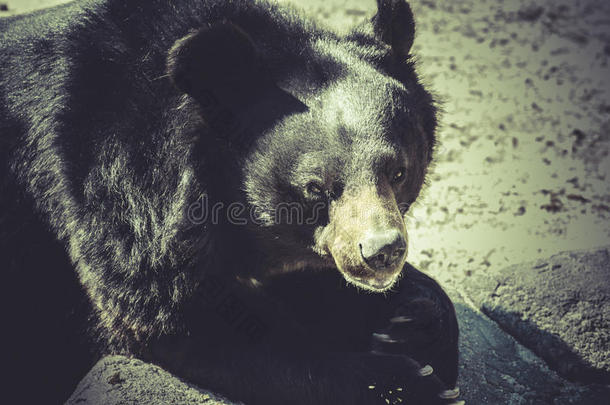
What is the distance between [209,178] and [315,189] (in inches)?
20.6

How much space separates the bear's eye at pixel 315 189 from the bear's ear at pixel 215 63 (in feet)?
1.80

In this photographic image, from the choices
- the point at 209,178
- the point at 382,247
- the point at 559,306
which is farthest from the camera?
the point at 559,306

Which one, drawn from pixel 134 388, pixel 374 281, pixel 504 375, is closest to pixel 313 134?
pixel 374 281

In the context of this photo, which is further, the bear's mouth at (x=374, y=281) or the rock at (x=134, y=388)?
the rock at (x=134, y=388)

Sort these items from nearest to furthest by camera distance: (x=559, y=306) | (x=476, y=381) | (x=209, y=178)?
(x=209, y=178) → (x=476, y=381) → (x=559, y=306)

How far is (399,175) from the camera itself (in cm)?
268

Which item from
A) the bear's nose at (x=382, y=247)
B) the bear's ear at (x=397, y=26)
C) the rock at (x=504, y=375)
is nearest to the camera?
the bear's nose at (x=382, y=247)

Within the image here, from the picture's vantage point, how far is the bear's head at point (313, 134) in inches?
96.3

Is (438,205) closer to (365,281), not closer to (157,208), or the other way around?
(365,281)

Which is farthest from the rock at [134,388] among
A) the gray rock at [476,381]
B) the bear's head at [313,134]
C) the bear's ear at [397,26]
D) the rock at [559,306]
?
the bear's ear at [397,26]

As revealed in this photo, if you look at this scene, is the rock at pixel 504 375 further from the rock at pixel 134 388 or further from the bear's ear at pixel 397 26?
the bear's ear at pixel 397 26

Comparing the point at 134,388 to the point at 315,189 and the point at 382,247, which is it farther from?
the point at 382,247

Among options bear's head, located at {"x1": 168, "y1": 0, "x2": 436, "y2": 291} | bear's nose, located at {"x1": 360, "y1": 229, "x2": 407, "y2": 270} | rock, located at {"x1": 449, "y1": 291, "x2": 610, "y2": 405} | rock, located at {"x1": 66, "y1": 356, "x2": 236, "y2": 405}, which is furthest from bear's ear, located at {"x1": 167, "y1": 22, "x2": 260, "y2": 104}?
rock, located at {"x1": 449, "y1": 291, "x2": 610, "y2": 405}

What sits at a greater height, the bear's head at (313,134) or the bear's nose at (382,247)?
the bear's head at (313,134)
